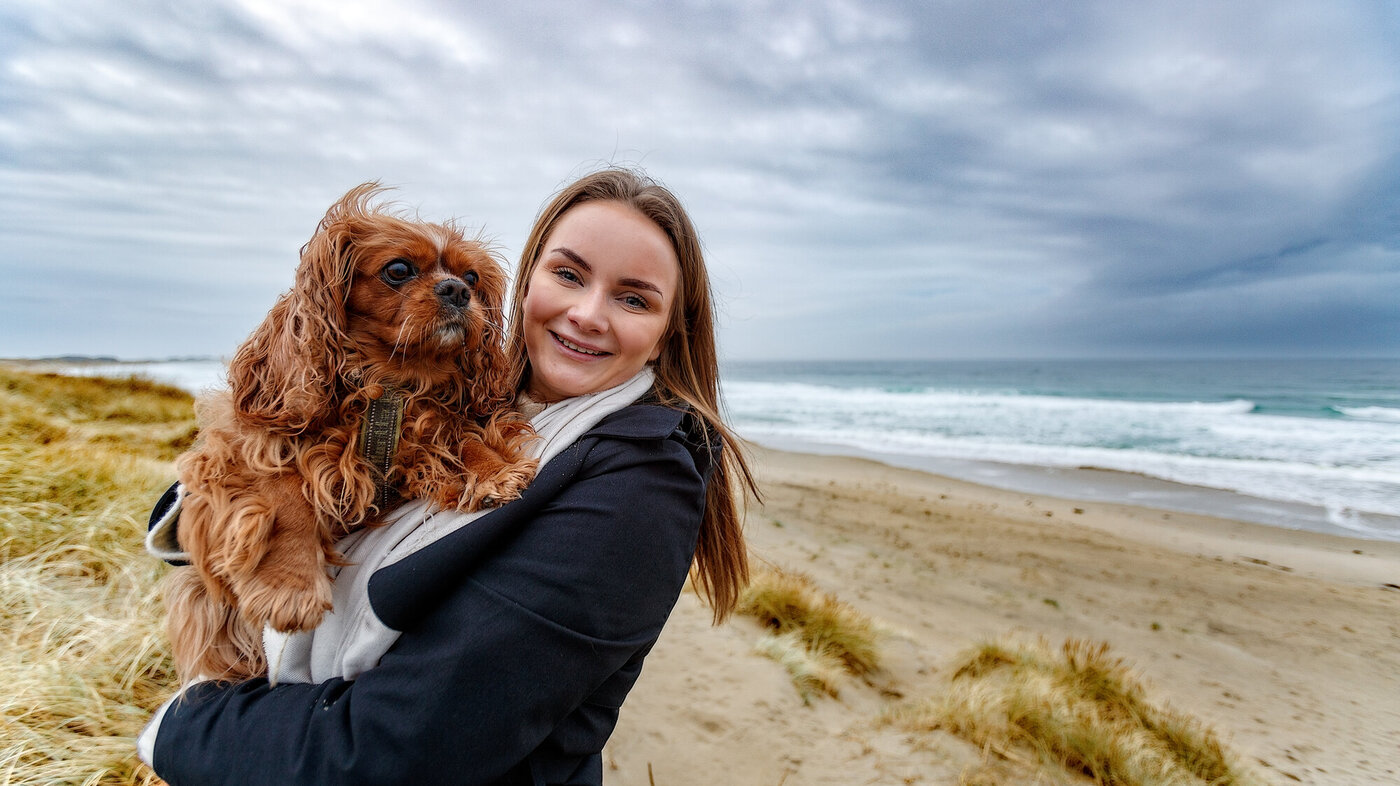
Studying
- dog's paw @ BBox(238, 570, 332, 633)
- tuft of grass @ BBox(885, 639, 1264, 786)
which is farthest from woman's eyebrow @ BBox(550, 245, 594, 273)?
tuft of grass @ BBox(885, 639, 1264, 786)

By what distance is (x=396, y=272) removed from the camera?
2.17 m

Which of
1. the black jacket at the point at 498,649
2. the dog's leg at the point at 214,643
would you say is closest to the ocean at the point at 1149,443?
the black jacket at the point at 498,649

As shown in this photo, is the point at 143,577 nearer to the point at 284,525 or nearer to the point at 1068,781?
the point at 284,525

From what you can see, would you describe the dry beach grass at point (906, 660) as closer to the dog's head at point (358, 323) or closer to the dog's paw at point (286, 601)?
the dog's paw at point (286, 601)

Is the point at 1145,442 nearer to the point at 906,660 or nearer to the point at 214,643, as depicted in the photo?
the point at 906,660

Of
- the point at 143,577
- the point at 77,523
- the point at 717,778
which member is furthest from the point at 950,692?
the point at 77,523

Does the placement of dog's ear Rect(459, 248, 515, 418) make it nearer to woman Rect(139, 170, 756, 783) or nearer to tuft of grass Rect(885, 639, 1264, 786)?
woman Rect(139, 170, 756, 783)

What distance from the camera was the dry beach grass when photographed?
11.8 feet

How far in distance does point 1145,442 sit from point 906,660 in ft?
65.1

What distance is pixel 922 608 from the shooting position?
772cm

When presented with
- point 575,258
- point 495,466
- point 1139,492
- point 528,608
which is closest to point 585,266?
point 575,258

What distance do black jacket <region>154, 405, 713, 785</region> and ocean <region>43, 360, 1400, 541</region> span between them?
1.42 m

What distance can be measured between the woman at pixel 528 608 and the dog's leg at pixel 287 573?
6cm

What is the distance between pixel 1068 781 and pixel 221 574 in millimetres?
4348
